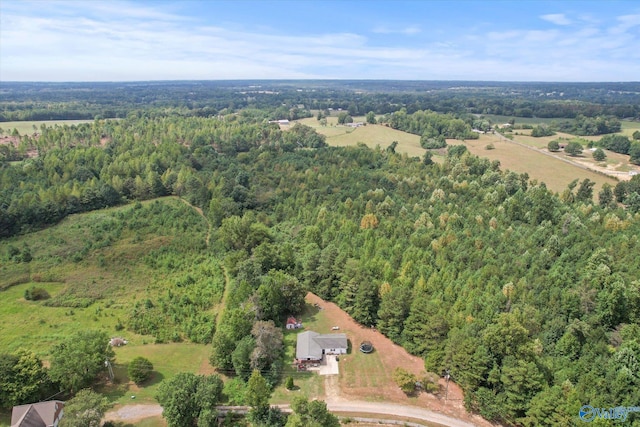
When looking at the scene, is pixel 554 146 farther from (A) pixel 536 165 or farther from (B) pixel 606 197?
(B) pixel 606 197

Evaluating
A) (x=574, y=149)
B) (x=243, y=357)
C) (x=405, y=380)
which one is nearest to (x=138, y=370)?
(x=243, y=357)

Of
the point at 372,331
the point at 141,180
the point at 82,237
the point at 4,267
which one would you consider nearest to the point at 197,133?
the point at 141,180

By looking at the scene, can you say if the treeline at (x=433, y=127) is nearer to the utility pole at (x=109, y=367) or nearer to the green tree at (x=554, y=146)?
the green tree at (x=554, y=146)

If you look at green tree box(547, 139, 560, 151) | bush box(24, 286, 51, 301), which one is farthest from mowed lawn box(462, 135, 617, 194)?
bush box(24, 286, 51, 301)

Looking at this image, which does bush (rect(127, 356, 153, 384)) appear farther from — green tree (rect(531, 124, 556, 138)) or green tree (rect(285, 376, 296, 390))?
green tree (rect(531, 124, 556, 138))

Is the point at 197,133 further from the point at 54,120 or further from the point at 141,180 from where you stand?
the point at 54,120

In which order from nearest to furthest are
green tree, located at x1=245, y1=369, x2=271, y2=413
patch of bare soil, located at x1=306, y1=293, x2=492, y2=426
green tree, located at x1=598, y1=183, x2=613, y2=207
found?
green tree, located at x1=245, y1=369, x2=271, y2=413, patch of bare soil, located at x1=306, y1=293, x2=492, y2=426, green tree, located at x1=598, y1=183, x2=613, y2=207
